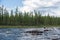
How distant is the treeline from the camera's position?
40.1 meters

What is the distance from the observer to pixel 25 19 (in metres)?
42.9

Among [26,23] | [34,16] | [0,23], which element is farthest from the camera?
[34,16]

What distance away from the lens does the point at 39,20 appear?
42.7m

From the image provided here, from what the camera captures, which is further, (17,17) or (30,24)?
(17,17)

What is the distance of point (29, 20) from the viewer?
4353cm

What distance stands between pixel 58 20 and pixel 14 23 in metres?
12.4

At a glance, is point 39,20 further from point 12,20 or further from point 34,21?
point 12,20

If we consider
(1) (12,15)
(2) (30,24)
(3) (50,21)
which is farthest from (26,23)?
(3) (50,21)

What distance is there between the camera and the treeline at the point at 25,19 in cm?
4006

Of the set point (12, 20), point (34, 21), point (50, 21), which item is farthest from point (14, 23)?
point (50, 21)

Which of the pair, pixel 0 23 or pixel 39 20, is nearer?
pixel 0 23

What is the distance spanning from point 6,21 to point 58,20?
1399 centimetres

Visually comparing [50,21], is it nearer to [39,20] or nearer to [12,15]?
[39,20]

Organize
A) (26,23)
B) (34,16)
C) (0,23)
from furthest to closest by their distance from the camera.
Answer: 1. (34,16)
2. (26,23)
3. (0,23)
